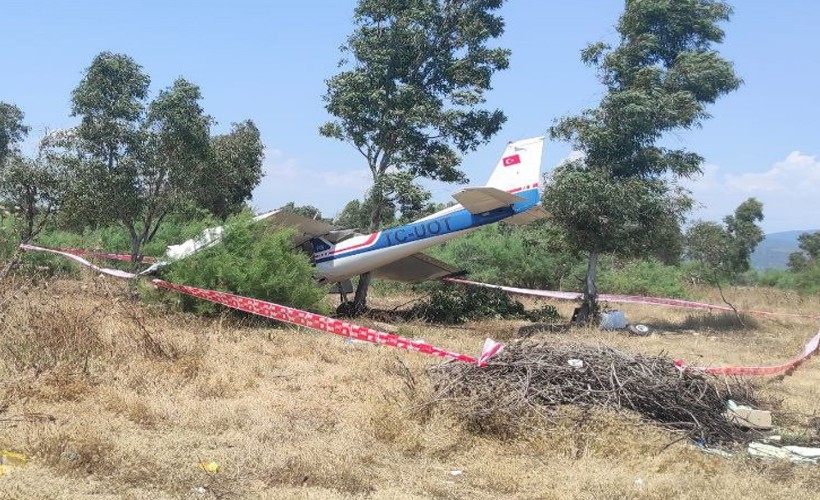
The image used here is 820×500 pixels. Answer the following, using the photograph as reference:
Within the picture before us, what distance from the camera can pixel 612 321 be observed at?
14531 millimetres

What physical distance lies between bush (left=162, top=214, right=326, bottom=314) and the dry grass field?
2.75m

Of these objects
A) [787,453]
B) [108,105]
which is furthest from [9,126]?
[787,453]

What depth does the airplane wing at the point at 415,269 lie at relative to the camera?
1603 centimetres

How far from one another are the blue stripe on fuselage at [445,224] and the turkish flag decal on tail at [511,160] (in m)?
0.67

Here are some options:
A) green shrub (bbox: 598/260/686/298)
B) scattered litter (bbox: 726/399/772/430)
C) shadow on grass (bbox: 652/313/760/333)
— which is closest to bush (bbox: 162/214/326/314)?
scattered litter (bbox: 726/399/772/430)

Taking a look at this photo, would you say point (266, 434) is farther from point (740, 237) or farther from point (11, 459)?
point (740, 237)

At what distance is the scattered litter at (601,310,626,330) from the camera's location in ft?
47.2

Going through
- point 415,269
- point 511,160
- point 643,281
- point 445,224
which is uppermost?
point 511,160

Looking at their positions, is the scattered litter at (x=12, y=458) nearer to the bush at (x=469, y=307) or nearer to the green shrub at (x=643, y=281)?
the bush at (x=469, y=307)

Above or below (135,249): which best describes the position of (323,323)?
below

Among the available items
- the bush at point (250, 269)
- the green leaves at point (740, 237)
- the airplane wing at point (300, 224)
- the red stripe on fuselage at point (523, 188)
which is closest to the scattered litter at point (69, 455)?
the bush at point (250, 269)

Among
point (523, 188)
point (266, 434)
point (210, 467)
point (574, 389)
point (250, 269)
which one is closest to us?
point (210, 467)

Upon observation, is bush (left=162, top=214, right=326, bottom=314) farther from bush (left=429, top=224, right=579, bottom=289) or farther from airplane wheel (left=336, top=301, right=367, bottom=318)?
bush (left=429, top=224, right=579, bottom=289)

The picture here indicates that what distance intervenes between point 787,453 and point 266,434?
403cm
